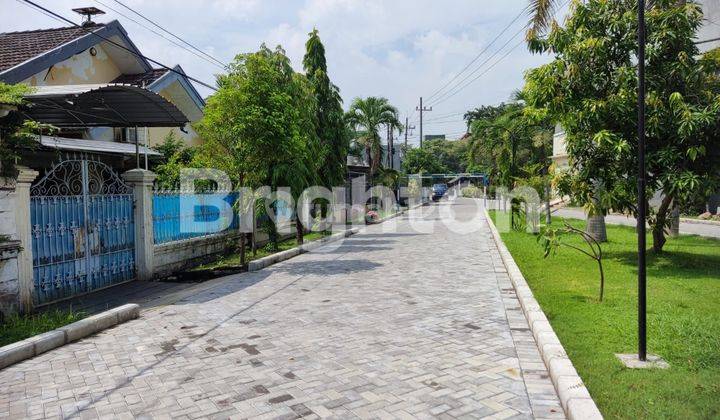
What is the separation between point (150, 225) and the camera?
10156 millimetres

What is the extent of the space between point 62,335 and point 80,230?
3080 mm

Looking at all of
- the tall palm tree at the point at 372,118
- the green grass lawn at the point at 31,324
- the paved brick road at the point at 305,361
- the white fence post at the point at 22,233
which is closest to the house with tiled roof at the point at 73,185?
the white fence post at the point at 22,233

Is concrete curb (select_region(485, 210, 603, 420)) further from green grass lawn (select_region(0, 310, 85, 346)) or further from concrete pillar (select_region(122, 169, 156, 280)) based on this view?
concrete pillar (select_region(122, 169, 156, 280))

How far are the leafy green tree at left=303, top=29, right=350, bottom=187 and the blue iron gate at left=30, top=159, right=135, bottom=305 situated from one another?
30.8 feet

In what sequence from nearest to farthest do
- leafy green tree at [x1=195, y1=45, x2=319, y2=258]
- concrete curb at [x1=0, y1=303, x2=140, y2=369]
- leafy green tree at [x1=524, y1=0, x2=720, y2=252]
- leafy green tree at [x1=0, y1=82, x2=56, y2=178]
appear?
concrete curb at [x1=0, y1=303, x2=140, y2=369] → leafy green tree at [x1=0, y1=82, x2=56, y2=178] → leafy green tree at [x1=524, y1=0, x2=720, y2=252] → leafy green tree at [x1=195, y1=45, x2=319, y2=258]

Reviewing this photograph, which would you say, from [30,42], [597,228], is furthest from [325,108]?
[597,228]

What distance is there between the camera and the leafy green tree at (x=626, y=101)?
991 cm

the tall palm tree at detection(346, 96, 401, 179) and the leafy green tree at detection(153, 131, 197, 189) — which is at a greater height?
the tall palm tree at detection(346, 96, 401, 179)

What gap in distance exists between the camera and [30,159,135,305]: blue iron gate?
7.74m

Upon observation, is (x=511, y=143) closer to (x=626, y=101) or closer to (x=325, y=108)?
(x=325, y=108)

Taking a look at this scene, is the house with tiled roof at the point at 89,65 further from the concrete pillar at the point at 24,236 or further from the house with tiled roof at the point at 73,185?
the concrete pillar at the point at 24,236

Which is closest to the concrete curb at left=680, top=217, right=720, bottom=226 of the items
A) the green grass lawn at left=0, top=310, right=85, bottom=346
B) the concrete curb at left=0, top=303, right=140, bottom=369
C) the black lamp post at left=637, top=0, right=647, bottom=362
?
the black lamp post at left=637, top=0, right=647, bottom=362

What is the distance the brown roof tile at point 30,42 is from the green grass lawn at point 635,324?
1287 centimetres

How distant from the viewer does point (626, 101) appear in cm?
1011
